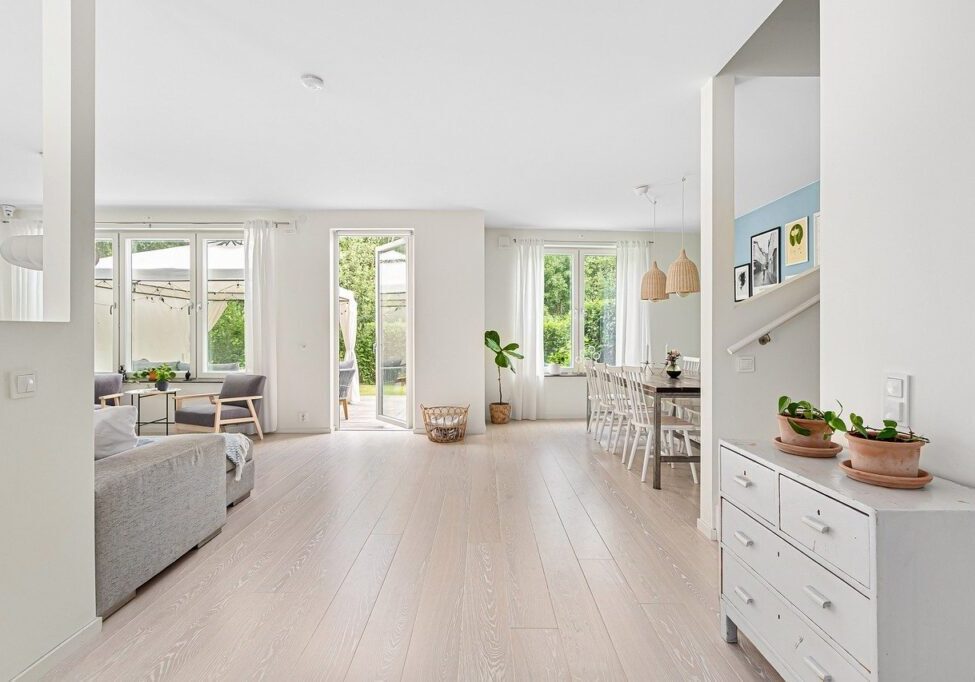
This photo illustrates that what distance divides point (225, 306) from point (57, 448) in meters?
4.42

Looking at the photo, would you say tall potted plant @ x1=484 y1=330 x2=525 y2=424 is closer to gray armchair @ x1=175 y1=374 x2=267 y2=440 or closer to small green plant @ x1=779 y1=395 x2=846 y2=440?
gray armchair @ x1=175 y1=374 x2=267 y2=440

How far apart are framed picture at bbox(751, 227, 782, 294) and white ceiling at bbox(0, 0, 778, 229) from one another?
134cm

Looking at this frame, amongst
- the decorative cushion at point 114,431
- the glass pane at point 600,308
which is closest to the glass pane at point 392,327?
the glass pane at point 600,308

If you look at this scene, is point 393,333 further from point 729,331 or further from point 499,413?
point 729,331

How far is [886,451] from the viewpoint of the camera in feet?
4.06

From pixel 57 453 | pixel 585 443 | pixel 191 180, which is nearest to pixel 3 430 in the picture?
pixel 57 453

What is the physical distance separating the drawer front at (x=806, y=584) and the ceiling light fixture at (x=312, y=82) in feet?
9.79

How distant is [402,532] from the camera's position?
278 centimetres

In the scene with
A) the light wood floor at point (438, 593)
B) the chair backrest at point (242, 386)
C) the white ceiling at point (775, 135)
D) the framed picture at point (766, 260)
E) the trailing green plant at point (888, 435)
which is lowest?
the light wood floor at point (438, 593)

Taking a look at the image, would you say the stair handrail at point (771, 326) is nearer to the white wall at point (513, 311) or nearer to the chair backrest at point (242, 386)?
the white wall at point (513, 311)

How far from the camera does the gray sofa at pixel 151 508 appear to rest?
6.35 feet

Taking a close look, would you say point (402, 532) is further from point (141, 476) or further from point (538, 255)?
point (538, 255)

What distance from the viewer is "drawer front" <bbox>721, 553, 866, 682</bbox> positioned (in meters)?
1.23

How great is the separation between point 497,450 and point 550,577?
102 inches
